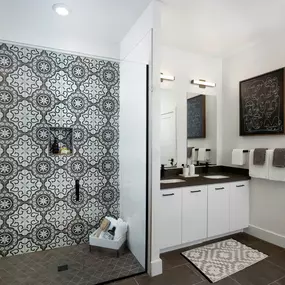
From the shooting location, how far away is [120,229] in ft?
8.43

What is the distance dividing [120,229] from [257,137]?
221 cm

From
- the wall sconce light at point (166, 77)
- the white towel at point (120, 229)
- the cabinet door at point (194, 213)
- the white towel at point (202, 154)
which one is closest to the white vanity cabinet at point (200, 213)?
the cabinet door at point (194, 213)

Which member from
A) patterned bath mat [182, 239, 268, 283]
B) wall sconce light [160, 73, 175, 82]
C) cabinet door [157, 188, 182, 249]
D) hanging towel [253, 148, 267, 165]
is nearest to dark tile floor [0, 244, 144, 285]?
cabinet door [157, 188, 182, 249]

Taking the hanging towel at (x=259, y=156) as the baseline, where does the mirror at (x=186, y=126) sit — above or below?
Answer: above

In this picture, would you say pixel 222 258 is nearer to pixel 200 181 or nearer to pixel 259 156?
pixel 200 181

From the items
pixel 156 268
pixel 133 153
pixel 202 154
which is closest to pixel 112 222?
pixel 156 268

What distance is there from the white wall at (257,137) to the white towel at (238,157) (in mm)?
138

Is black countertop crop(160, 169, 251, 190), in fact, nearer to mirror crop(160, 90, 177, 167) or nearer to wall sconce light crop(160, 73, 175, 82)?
mirror crop(160, 90, 177, 167)

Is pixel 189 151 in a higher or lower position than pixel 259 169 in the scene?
higher

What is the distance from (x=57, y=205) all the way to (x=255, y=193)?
2662 mm

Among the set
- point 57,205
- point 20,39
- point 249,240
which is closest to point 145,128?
point 57,205

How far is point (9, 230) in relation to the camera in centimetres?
246

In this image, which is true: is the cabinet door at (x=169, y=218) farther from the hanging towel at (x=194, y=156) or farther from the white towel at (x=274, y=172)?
the white towel at (x=274, y=172)

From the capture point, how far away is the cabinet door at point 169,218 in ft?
7.82
